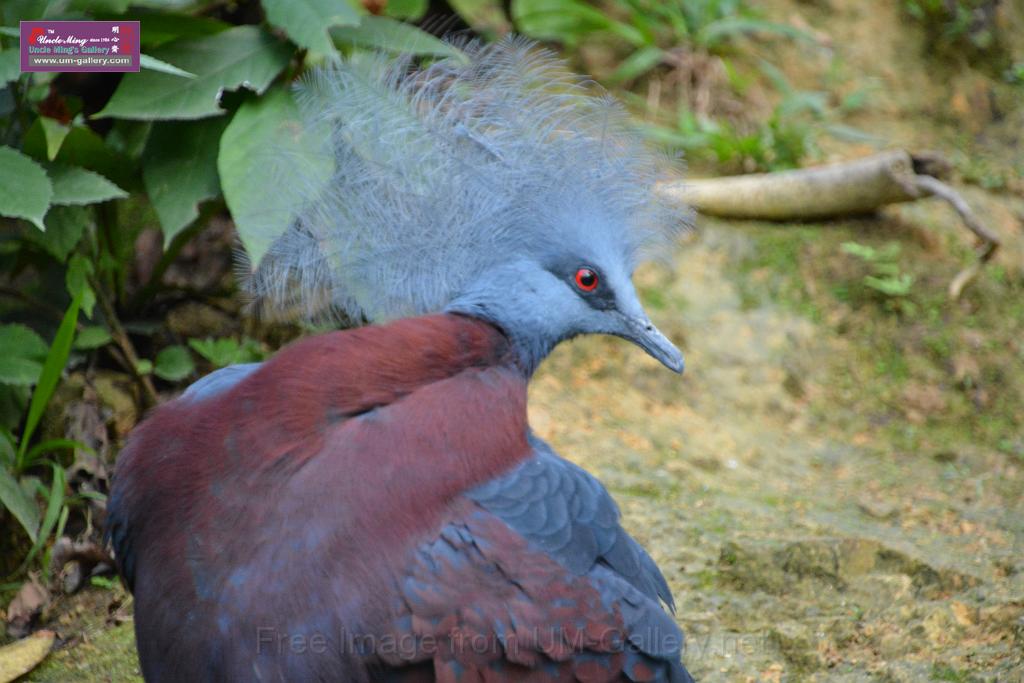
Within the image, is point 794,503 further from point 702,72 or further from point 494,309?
point 702,72

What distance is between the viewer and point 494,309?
2402 millimetres

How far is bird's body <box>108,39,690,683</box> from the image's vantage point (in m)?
2.03

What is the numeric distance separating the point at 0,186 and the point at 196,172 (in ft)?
2.32

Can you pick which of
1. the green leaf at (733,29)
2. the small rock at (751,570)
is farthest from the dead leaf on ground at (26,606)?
the green leaf at (733,29)

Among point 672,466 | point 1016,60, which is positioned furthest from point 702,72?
point 672,466

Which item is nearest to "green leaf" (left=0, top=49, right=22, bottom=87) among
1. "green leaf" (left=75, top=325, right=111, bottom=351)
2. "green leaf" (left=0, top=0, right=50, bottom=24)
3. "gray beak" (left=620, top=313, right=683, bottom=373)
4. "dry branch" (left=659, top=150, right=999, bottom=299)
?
"green leaf" (left=0, top=0, right=50, bottom=24)

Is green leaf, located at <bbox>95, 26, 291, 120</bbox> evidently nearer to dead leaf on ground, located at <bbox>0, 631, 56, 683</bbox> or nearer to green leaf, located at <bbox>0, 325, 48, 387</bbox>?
green leaf, located at <bbox>0, 325, 48, 387</bbox>

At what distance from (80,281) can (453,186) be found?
156 centimetres

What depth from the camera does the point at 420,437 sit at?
2107mm

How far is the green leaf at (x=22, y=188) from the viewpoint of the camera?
2.94m

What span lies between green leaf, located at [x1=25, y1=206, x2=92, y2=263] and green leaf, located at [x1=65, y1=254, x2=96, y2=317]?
6 centimetres

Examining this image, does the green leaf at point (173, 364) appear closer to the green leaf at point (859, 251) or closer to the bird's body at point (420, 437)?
the bird's body at point (420, 437)

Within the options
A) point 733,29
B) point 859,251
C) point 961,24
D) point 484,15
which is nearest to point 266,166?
point 484,15

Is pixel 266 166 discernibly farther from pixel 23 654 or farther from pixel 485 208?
pixel 23 654
